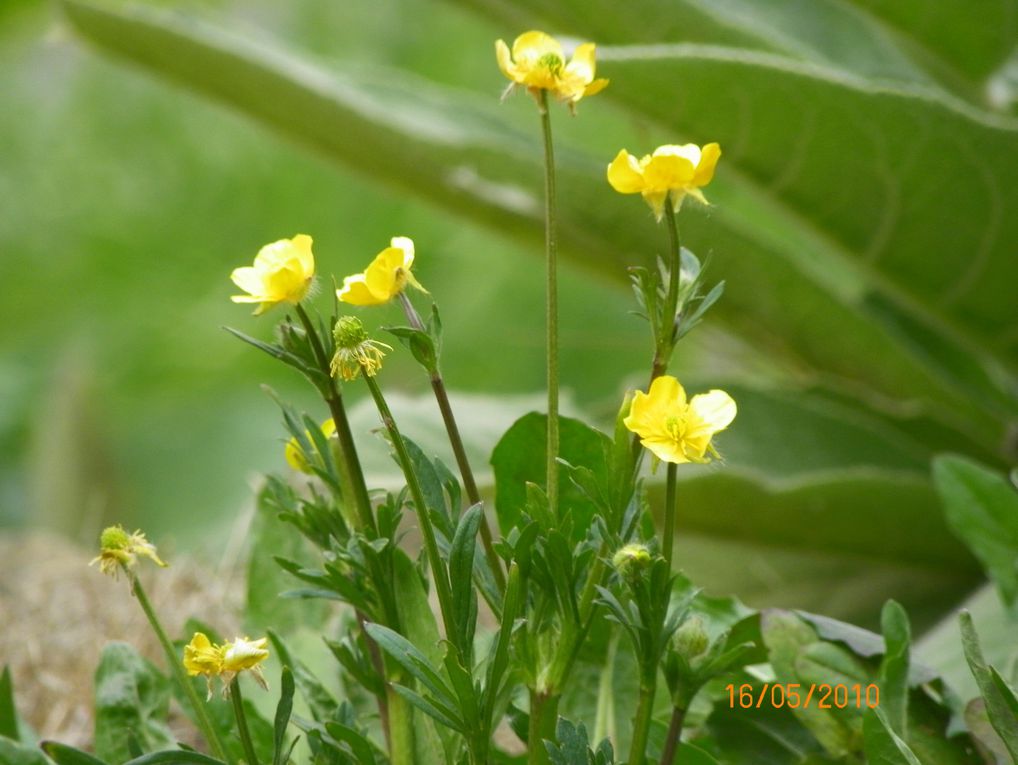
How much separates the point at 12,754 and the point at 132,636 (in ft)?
1.01

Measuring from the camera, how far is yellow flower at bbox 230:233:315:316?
0.71 ft

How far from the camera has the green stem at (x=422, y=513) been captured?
213mm

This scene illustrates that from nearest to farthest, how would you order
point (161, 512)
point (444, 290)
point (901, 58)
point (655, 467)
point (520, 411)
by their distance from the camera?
1. point (655, 467)
2. point (520, 411)
3. point (901, 58)
4. point (161, 512)
5. point (444, 290)

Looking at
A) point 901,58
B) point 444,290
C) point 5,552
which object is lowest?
point 5,552

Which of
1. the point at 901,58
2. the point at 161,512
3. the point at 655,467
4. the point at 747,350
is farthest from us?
the point at 161,512

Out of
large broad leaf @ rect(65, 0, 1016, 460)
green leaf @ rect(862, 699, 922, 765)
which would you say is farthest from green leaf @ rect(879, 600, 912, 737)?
large broad leaf @ rect(65, 0, 1016, 460)

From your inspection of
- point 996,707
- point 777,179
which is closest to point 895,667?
point 996,707

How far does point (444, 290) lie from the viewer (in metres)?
1.37

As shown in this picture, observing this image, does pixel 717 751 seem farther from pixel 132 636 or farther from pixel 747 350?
pixel 747 350

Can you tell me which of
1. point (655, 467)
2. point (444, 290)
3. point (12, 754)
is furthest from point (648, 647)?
point (444, 290)

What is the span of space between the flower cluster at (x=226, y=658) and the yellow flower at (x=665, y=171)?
0.11 m

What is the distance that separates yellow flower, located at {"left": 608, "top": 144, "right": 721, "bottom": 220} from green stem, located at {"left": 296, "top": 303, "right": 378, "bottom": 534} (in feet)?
0.20

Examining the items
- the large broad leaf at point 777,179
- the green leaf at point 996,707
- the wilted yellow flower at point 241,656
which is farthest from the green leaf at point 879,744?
the large broad leaf at point 777,179

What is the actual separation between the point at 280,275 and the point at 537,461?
11 cm
